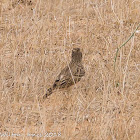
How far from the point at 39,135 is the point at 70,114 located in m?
0.69

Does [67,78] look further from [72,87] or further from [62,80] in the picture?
[72,87]

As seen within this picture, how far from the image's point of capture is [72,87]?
17.2 ft

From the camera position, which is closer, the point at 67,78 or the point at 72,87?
the point at 67,78

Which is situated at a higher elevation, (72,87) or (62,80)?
(62,80)

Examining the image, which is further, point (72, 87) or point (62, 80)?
point (72, 87)

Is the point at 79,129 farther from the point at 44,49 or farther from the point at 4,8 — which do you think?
the point at 4,8

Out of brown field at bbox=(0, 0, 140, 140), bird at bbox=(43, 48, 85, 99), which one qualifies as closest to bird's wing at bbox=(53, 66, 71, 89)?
bird at bbox=(43, 48, 85, 99)

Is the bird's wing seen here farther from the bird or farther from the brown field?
the brown field

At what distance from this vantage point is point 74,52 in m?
5.53

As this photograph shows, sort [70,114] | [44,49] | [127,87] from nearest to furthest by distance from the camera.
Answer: [70,114] → [127,87] → [44,49]

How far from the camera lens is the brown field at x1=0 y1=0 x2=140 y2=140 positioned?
4.22 m

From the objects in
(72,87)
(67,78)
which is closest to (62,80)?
(67,78)

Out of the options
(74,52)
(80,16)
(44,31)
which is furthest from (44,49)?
(80,16)

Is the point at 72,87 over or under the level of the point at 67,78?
under
